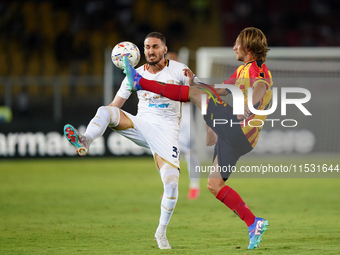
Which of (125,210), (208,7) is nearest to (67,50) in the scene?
(208,7)

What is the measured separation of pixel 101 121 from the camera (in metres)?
4.98

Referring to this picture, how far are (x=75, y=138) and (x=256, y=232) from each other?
193 cm

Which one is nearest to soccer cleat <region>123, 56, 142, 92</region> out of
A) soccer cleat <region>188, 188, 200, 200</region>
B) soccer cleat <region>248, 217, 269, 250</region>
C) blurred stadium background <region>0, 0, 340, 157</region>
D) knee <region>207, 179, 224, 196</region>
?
knee <region>207, 179, 224, 196</region>

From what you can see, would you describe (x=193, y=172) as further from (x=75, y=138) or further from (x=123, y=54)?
(x=75, y=138)

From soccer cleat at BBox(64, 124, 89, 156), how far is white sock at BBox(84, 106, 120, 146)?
0.46 ft

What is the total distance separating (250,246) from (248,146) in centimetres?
96

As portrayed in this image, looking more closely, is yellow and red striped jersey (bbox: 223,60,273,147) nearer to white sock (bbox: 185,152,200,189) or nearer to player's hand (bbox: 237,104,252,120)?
player's hand (bbox: 237,104,252,120)

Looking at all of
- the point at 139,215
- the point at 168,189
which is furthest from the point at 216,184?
the point at 139,215

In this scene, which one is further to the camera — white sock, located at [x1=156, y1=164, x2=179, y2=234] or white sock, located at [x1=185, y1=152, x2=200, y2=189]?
white sock, located at [x1=185, y1=152, x2=200, y2=189]

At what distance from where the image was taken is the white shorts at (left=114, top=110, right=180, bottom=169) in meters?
5.36

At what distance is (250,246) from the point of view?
4.97 m

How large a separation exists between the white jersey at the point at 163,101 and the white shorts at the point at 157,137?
75 millimetres

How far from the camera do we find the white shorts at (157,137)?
5.36 meters

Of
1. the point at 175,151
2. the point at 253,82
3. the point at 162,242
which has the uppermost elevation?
the point at 253,82
